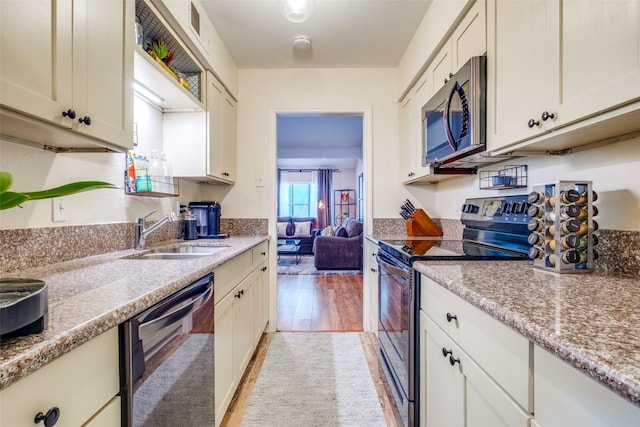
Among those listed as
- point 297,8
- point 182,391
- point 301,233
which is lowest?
point 182,391

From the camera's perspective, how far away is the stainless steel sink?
1.68 m

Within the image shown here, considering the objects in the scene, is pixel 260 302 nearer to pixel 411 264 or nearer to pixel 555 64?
pixel 411 264

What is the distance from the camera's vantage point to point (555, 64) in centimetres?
98

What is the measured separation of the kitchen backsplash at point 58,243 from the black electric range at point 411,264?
1.46 meters

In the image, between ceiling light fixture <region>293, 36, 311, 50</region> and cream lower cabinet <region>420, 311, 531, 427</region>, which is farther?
ceiling light fixture <region>293, 36, 311, 50</region>

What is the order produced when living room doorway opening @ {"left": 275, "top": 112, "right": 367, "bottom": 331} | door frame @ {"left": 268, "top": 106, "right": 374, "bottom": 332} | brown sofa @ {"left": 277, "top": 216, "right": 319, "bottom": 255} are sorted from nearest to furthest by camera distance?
door frame @ {"left": 268, "top": 106, "right": 374, "bottom": 332}, living room doorway opening @ {"left": 275, "top": 112, "right": 367, "bottom": 331}, brown sofa @ {"left": 277, "top": 216, "right": 319, "bottom": 255}

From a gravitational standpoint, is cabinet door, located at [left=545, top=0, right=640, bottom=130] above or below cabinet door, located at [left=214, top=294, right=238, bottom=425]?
above

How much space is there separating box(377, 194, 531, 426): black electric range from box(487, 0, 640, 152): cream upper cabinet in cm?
47

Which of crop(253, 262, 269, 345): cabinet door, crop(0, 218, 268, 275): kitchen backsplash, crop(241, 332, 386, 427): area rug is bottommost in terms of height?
crop(241, 332, 386, 427): area rug

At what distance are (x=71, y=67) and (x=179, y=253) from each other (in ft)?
3.88

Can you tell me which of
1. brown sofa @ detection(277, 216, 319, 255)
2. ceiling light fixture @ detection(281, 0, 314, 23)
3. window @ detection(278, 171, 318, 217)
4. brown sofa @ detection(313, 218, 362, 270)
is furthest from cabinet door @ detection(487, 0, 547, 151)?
window @ detection(278, 171, 318, 217)

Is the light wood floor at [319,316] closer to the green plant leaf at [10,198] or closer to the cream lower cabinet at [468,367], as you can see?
the cream lower cabinet at [468,367]

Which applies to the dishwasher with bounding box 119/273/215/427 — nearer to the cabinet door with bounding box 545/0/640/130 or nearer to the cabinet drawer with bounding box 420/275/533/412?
the cabinet drawer with bounding box 420/275/533/412

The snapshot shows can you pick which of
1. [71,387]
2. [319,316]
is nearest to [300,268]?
[319,316]
